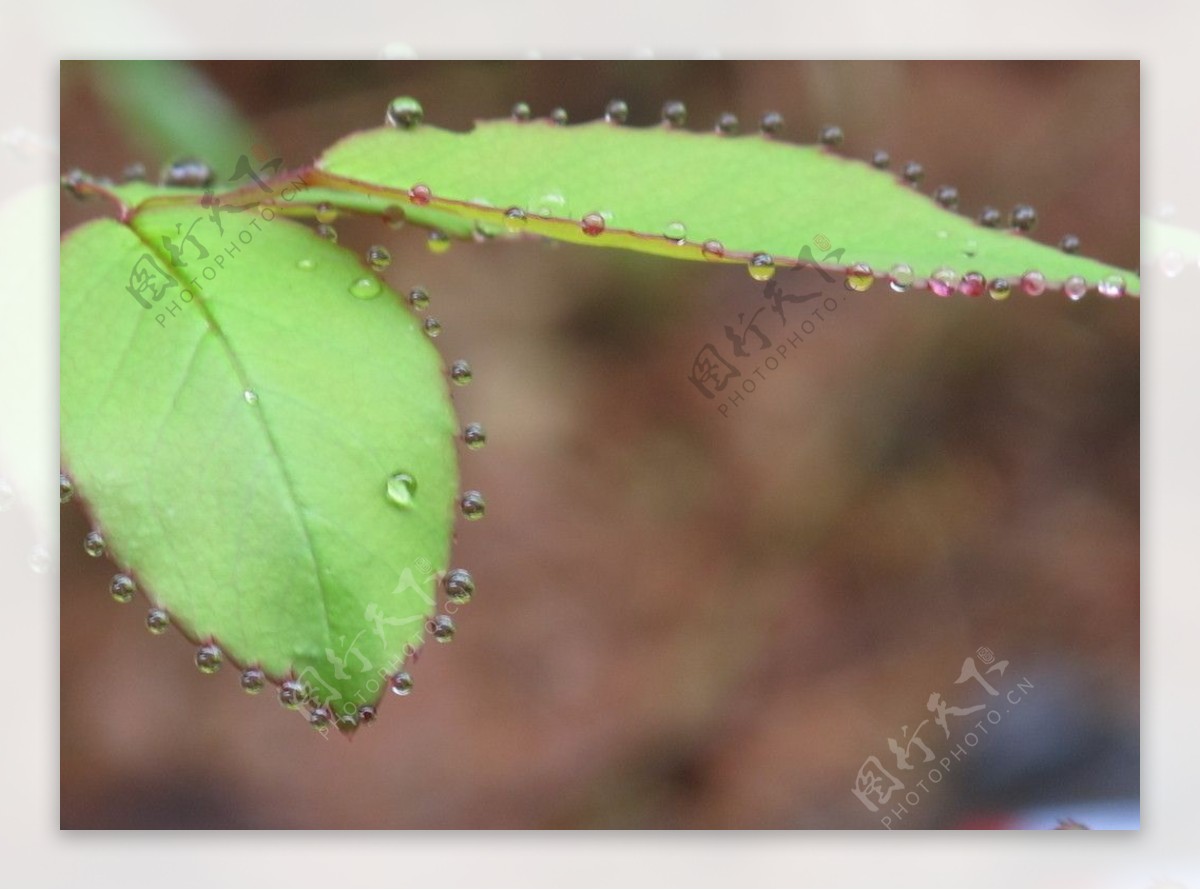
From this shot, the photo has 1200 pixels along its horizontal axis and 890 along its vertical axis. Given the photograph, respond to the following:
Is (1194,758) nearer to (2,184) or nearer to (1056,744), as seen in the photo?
(1056,744)

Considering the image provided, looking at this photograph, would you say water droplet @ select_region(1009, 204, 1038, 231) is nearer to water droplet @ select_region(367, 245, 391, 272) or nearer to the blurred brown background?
the blurred brown background

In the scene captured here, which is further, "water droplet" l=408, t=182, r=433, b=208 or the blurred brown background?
the blurred brown background

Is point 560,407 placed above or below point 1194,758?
above

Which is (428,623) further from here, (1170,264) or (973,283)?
(1170,264)

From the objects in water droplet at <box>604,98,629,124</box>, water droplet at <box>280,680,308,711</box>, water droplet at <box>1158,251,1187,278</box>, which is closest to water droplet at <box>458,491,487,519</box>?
water droplet at <box>280,680,308,711</box>

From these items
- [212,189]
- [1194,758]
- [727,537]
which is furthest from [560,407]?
[1194,758]

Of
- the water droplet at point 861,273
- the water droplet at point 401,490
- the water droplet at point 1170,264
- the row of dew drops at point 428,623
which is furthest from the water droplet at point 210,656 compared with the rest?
the water droplet at point 1170,264
